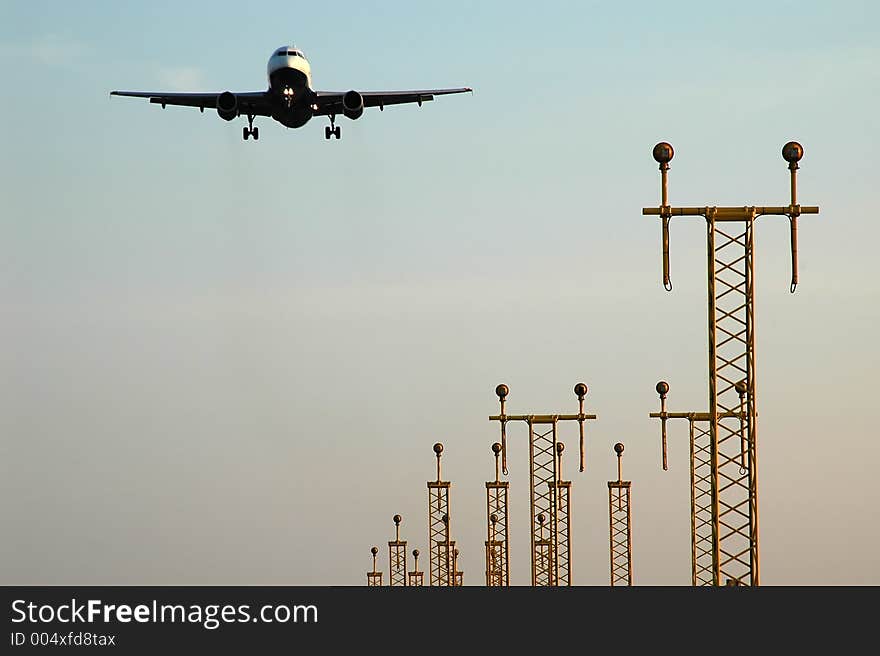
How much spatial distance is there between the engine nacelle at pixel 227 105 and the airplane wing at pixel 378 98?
3.62 m

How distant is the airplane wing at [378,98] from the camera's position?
67875mm

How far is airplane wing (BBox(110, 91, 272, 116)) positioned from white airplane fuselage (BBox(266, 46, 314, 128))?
1.72ft

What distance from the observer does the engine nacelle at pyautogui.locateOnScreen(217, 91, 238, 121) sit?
210ft

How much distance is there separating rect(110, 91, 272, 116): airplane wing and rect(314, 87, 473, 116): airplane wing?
226cm

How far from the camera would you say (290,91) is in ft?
212

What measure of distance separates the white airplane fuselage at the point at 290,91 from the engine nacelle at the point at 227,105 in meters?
1.65

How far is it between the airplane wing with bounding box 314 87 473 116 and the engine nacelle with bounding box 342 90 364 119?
1294 millimetres

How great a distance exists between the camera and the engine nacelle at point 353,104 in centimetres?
6575

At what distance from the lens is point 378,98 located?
71.0 metres

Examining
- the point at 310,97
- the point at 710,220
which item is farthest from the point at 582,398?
the point at 710,220

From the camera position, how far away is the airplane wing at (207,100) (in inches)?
2576

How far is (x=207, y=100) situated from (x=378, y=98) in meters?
7.64
